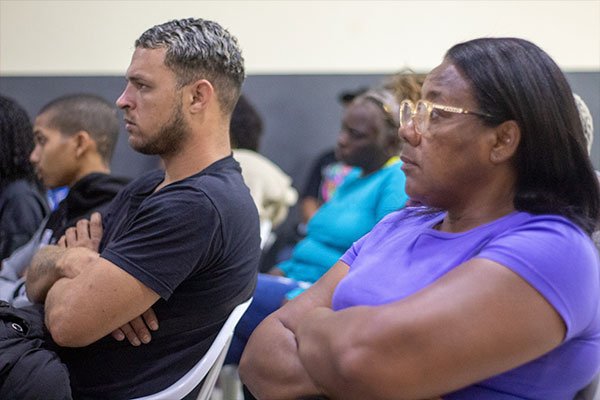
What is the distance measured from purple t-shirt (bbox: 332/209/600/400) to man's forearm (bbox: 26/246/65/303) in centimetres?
79

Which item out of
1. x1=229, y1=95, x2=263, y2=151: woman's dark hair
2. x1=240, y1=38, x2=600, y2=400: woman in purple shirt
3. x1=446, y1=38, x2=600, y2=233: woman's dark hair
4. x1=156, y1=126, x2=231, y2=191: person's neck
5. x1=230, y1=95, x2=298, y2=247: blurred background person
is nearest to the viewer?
x1=240, y1=38, x2=600, y2=400: woman in purple shirt

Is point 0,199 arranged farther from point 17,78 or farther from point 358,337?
point 358,337

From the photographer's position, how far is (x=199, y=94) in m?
2.02

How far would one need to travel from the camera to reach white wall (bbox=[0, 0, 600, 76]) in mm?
2688

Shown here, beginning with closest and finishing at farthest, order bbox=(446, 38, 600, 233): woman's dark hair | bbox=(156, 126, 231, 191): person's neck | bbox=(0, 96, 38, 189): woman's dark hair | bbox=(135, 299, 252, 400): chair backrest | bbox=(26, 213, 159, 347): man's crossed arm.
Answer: bbox=(446, 38, 600, 233): woman's dark hair → bbox=(26, 213, 159, 347): man's crossed arm → bbox=(135, 299, 252, 400): chair backrest → bbox=(156, 126, 231, 191): person's neck → bbox=(0, 96, 38, 189): woman's dark hair

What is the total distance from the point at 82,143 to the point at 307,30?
1.51 meters

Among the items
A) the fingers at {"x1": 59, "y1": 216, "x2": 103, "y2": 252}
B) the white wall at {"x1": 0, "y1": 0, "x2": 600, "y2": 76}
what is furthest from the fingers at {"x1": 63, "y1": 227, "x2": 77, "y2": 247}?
the white wall at {"x1": 0, "y1": 0, "x2": 600, "y2": 76}

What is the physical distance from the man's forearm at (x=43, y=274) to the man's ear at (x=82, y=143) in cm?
89

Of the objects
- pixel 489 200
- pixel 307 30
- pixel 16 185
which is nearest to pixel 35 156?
pixel 16 185

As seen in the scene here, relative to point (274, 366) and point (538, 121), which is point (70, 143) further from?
point (538, 121)

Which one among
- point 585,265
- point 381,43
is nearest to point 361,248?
point 585,265

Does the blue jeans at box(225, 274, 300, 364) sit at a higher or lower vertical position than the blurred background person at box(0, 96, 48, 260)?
lower

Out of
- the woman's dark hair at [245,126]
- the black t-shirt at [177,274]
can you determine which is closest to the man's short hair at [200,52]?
the black t-shirt at [177,274]

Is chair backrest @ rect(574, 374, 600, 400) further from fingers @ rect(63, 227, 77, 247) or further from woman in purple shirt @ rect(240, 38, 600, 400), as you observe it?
fingers @ rect(63, 227, 77, 247)
